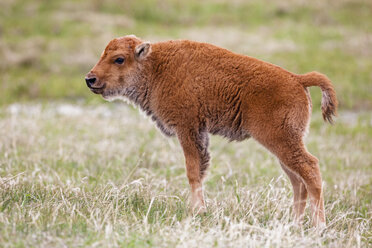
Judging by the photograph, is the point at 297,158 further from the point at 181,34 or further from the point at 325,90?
the point at 181,34

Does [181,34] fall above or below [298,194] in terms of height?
above

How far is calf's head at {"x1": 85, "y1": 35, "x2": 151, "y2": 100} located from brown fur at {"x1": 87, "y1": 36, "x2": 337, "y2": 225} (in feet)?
0.03

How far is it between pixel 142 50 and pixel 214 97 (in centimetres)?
92

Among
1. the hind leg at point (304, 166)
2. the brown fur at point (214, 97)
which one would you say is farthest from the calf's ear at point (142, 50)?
the hind leg at point (304, 166)

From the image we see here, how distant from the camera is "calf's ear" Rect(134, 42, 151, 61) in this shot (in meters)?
5.22

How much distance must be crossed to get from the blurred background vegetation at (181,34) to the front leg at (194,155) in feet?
27.3

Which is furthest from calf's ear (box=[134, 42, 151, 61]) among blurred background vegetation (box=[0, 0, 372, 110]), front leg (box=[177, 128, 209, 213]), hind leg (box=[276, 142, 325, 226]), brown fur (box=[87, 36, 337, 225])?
blurred background vegetation (box=[0, 0, 372, 110])

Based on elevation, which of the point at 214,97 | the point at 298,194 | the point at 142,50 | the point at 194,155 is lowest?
the point at 298,194

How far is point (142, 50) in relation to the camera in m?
5.27

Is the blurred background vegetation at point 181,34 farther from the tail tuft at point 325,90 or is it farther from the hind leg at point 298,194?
the tail tuft at point 325,90

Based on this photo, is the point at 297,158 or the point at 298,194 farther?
the point at 298,194

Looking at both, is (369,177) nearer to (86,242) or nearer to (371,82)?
(86,242)

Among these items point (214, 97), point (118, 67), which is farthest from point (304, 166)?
point (118, 67)

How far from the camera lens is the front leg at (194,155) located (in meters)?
5.14
